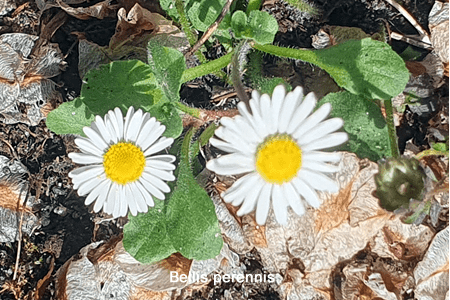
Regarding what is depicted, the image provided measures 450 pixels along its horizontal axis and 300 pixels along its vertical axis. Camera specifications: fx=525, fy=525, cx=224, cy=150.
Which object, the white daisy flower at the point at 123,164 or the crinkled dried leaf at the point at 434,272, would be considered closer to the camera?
the white daisy flower at the point at 123,164

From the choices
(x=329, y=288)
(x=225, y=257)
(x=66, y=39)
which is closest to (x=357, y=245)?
(x=329, y=288)

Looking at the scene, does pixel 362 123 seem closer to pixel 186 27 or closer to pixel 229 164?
pixel 229 164

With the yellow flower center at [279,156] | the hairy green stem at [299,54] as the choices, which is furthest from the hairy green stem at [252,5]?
the yellow flower center at [279,156]

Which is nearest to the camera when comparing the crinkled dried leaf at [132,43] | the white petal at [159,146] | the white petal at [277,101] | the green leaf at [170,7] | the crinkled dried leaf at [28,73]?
the white petal at [277,101]

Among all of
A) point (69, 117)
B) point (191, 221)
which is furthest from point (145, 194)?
point (69, 117)

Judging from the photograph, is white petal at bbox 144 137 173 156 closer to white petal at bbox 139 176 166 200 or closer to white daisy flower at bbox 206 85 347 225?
white petal at bbox 139 176 166 200

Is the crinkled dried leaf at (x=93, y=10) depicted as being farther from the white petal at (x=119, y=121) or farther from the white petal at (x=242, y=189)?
the white petal at (x=242, y=189)
